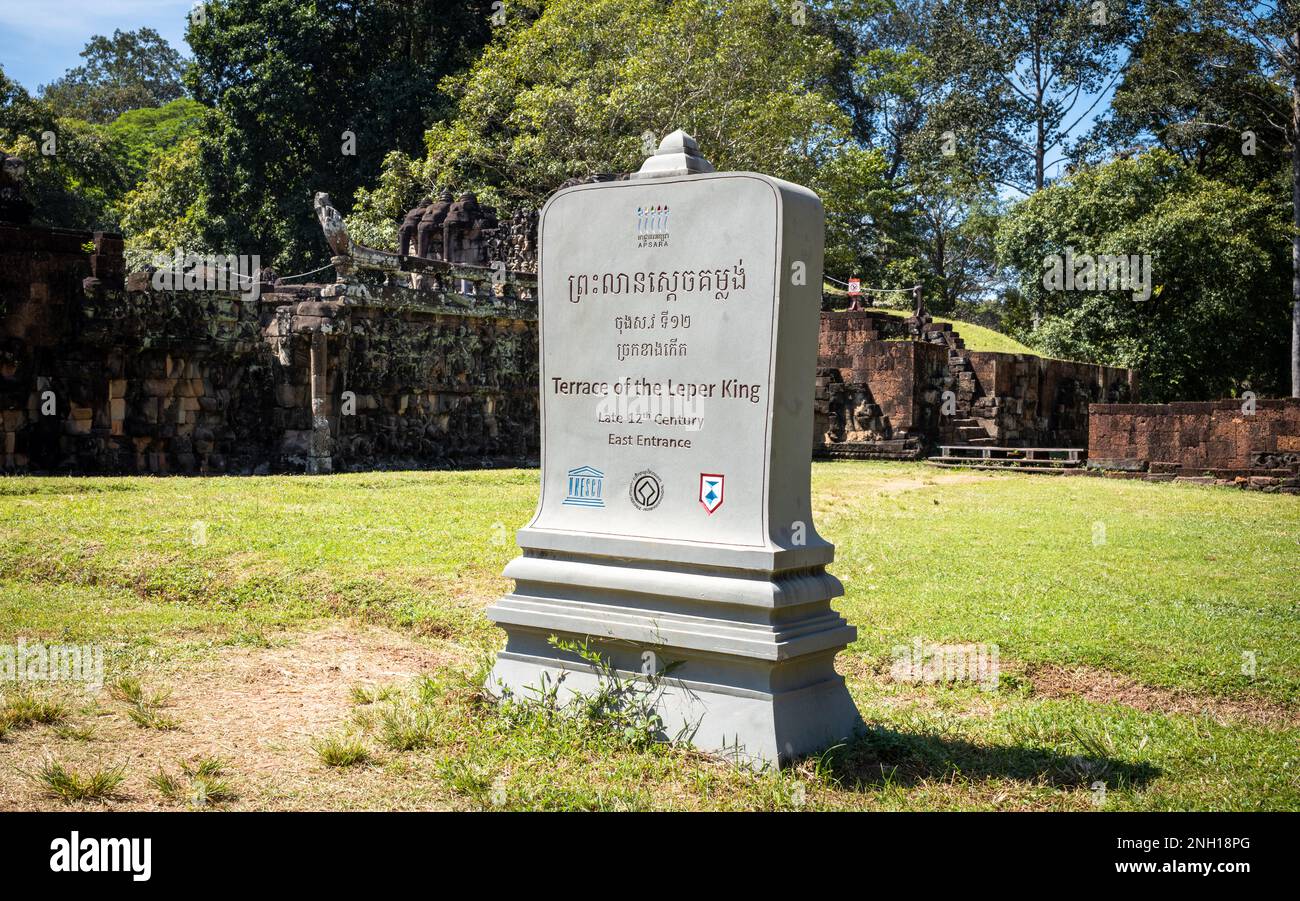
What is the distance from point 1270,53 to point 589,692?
114 feet

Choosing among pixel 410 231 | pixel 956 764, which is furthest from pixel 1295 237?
pixel 956 764

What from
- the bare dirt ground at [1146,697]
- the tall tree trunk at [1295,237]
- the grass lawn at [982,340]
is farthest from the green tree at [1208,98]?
the bare dirt ground at [1146,697]

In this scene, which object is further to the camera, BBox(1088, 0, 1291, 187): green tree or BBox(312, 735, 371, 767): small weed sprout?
BBox(1088, 0, 1291, 187): green tree

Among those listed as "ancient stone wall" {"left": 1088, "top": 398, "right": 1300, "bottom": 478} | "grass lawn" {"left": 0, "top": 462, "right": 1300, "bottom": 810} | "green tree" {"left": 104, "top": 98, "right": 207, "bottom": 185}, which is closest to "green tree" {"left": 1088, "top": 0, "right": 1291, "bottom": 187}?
"ancient stone wall" {"left": 1088, "top": 398, "right": 1300, "bottom": 478}

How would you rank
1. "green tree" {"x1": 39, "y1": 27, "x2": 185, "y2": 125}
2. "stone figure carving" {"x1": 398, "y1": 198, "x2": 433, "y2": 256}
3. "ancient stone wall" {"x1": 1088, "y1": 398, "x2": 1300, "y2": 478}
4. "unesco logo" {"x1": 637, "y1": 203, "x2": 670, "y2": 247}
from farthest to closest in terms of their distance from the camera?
1. "green tree" {"x1": 39, "y1": 27, "x2": 185, "y2": 125}
2. "stone figure carving" {"x1": 398, "y1": 198, "x2": 433, "y2": 256}
3. "ancient stone wall" {"x1": 1088, "y1": 398, "x2": 1300, "y2": 478}
4. "unesco logo" {"x1": 637, "y1": 203, "x2": 670, "y2": 247}

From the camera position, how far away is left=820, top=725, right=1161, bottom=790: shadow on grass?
14.5ft

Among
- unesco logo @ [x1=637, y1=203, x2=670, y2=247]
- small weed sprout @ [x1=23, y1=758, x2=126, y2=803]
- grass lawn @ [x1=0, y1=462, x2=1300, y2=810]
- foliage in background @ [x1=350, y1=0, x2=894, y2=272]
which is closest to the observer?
small weed sprout @ [x1=23, y1=758, x2=126, y2=803]

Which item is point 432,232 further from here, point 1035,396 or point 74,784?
point 74,784

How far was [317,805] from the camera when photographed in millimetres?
3965

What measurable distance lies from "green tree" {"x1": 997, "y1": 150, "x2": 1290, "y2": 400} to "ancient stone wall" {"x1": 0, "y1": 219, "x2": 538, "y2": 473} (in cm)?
1846

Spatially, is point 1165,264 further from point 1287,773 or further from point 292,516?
point 1287,773

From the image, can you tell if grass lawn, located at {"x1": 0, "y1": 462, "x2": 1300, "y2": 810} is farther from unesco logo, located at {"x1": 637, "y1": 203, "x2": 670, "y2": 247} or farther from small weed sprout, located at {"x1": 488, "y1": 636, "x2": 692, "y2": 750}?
unesco logo, located at {"x1": 637, "y1": 203, "x2": 670, "y2": 247}
